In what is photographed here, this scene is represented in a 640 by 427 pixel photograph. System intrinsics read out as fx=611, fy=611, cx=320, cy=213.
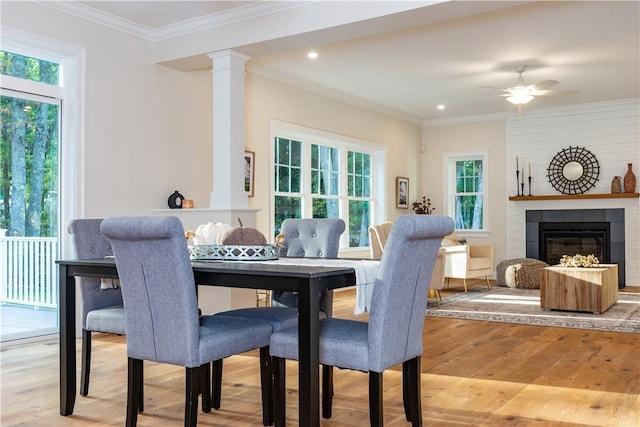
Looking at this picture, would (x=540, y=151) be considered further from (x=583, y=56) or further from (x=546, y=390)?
(x=546, y=390)

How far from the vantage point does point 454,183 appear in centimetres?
1019

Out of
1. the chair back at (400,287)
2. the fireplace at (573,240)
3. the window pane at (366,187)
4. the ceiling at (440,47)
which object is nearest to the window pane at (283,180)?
the ceiling at (440,47)

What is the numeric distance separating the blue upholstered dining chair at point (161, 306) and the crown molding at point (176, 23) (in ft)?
9.90

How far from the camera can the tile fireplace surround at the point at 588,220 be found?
869 cm

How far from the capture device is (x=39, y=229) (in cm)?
475

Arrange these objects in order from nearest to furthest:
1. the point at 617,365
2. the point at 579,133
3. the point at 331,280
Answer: the point at 331,280
the point at 617,365
the point at 579,133

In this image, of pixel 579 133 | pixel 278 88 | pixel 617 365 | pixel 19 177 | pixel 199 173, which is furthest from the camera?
pixel 579 133

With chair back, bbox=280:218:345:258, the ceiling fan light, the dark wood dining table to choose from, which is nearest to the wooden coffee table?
the ceiling fan light

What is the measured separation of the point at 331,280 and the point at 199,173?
4.03m

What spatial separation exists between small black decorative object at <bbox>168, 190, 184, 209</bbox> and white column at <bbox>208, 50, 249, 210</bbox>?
0.44 meters

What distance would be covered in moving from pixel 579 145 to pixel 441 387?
22.4 ft

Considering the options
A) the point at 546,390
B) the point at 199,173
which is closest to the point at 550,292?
the point at 546,390

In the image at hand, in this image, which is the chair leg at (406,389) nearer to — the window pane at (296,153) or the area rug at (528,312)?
the area rug at (528,312)

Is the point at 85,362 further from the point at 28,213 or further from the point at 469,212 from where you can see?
the point at 469,212
